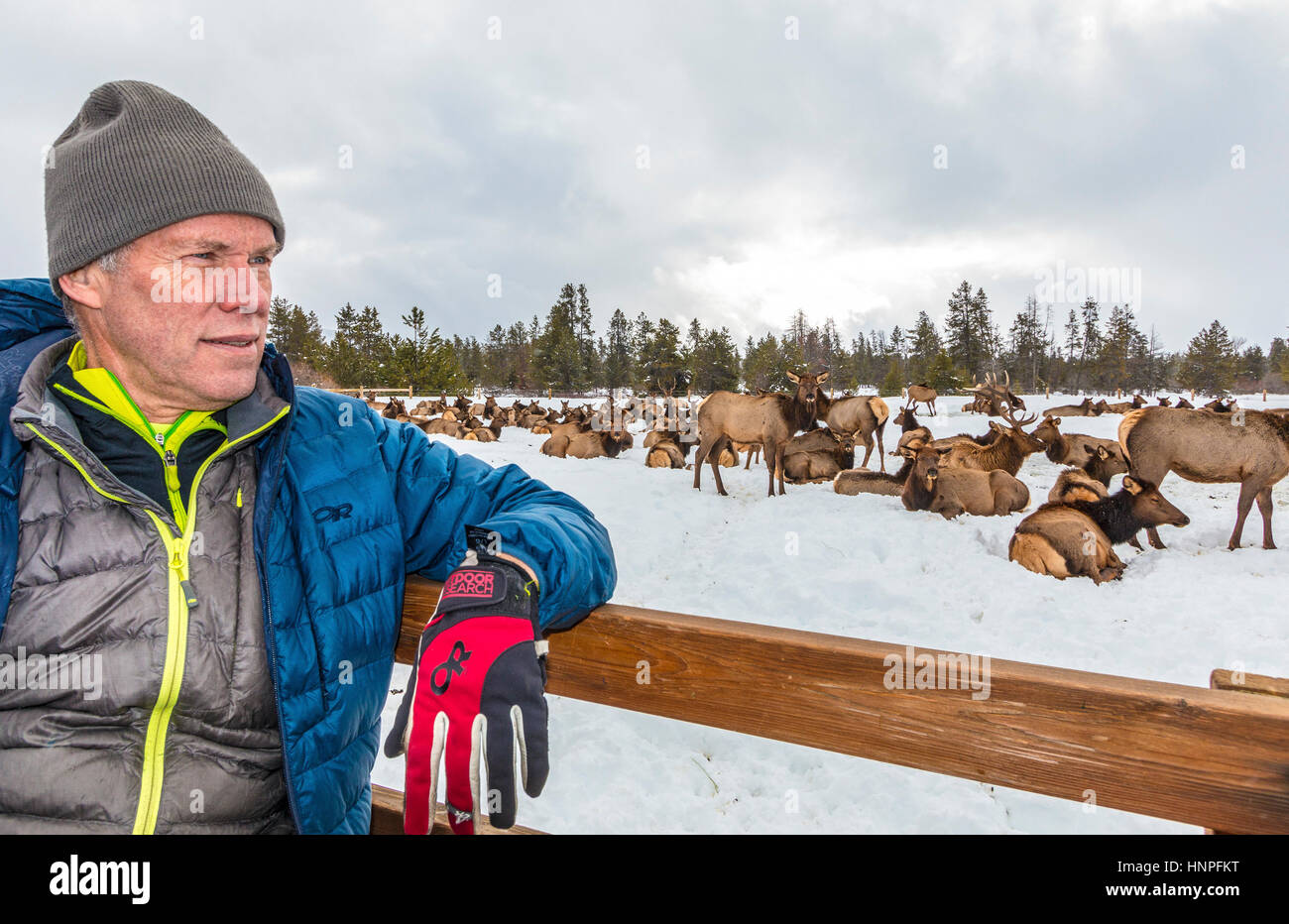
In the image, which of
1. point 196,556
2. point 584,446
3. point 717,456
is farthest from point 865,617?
point 584,446

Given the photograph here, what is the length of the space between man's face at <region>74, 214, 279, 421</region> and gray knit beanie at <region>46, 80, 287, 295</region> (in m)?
0.04

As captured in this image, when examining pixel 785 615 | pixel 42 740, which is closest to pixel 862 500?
pixel 785 615

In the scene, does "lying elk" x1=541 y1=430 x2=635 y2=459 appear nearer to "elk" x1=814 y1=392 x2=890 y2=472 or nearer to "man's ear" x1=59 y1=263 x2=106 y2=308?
"elk" x1=814 y1=392 x2=890 y2=472

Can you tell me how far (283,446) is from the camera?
165 centimetres

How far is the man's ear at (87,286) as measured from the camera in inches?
62.9

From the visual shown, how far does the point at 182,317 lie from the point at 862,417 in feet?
55.8

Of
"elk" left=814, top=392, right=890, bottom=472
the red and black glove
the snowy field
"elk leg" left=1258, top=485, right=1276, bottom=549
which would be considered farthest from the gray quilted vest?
"elk" left=814, top=392, right=890, bottom=472

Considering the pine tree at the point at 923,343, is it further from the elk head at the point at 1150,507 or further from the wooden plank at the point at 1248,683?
the wooden plank at the point at 1248,683

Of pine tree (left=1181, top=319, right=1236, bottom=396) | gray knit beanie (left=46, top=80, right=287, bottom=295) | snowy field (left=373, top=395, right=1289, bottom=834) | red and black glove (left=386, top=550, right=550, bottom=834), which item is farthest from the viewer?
pine tree (left=1181, top=319, right=1236, bottom=396)

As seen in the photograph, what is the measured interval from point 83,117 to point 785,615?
601 centimetres

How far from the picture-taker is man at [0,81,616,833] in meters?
1.35

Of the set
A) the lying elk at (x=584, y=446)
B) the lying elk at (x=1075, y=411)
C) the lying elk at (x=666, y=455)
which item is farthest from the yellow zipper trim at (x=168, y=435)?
the lying elk at (x=1075, y=411)

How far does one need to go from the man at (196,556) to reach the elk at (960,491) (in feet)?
32.4
